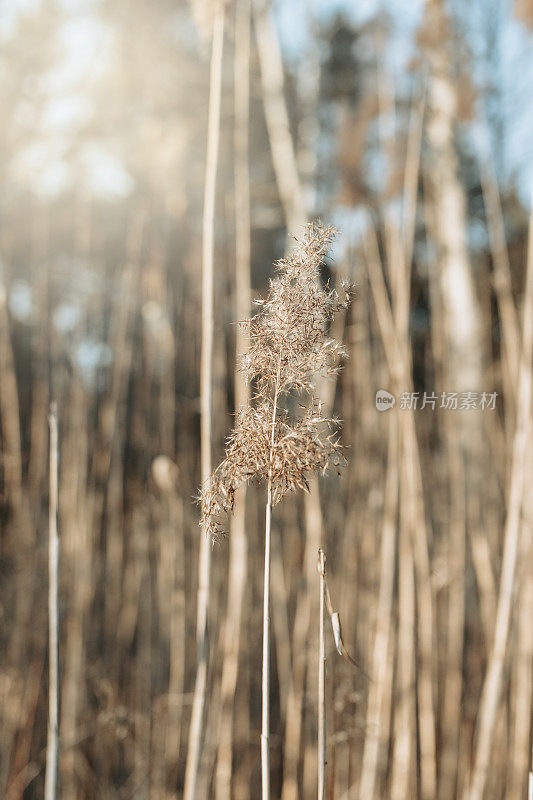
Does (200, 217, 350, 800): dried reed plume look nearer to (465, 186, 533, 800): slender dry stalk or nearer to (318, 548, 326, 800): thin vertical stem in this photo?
(318, 548, 326, 800): thin vertical stem

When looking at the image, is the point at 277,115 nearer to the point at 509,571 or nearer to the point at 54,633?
the point at 509,571

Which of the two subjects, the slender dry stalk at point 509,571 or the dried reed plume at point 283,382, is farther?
the slender dry stalk at point 509,571

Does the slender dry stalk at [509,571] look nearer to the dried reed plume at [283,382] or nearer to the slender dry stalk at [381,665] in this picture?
the slender dry stalk at [381,665]

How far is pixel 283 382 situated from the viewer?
18.1 inches

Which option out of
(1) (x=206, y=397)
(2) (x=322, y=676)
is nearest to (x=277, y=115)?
(1) (x=206, y=397)

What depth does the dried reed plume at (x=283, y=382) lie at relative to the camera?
44 cm

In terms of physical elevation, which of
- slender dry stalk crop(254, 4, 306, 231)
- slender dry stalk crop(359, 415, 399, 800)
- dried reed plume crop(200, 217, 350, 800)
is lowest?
slender dry stalk crop(359, 415, 399, 800)

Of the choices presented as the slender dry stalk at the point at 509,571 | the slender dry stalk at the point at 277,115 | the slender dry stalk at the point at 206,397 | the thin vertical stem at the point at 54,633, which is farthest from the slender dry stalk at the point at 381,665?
the slender dry stalk at the point at 277,115

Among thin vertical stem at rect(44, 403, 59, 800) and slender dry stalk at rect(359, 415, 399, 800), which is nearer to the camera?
thin vertical stem at rect(44, 403, 59, 800)

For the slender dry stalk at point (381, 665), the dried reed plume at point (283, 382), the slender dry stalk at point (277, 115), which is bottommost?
the slender dry stalk at point (381, 665)

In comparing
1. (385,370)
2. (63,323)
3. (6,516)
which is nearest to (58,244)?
(63,323)

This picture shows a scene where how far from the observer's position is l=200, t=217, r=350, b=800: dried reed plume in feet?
1.44

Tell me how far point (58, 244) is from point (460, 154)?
2034mm

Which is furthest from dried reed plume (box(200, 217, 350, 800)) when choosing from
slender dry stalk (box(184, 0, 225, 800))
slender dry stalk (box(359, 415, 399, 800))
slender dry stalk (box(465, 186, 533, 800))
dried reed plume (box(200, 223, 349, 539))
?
slender dry stalk (box(359, 415, 399, 800))
